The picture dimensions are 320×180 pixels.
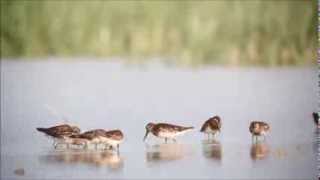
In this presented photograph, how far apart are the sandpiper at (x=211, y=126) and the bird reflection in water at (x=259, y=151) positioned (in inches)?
6.9

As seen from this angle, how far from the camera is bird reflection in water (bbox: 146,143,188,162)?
2557mm

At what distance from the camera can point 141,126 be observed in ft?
8.46

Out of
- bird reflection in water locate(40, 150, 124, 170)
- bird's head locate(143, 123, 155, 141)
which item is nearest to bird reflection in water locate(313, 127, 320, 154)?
→ bird's head locate(143, 123, 155, 141)

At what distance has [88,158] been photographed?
2.53 meters

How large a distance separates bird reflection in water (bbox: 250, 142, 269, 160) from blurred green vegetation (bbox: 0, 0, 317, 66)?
0.36m

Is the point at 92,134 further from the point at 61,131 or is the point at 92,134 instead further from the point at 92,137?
the point at 61,131

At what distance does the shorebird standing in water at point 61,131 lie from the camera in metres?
2.54

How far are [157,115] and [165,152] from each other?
0.16 metres

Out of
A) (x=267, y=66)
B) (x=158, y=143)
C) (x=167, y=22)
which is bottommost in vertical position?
(x=158, y=143)

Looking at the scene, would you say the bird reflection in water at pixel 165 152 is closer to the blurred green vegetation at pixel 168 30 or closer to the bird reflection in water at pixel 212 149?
the bird reflection in water at pixel 212 149

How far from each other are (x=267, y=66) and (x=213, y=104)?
0.97 feet

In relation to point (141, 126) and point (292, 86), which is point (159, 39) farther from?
point (292, 86)

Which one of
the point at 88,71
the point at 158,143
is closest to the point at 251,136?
the point at 158,143

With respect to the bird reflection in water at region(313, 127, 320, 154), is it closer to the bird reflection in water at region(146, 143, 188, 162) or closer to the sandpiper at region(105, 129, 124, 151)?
the bird reflection in water at region(146, 143, 188, 162)
